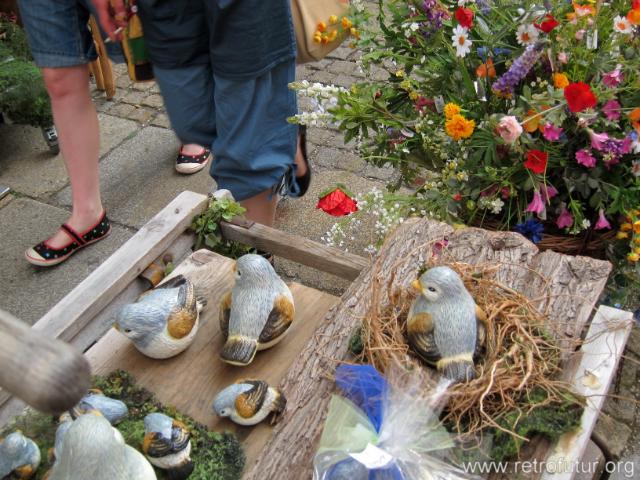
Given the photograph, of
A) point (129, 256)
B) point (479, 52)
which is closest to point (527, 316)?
point (479, 52)

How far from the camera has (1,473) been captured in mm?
1375

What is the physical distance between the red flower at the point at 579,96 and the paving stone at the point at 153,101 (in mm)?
2875

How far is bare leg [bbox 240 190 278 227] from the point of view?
2.47 metres

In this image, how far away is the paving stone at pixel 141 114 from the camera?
12.3ft

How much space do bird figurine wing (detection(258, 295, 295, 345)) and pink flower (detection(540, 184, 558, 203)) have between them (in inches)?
27.8

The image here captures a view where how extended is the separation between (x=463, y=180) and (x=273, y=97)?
77 cm

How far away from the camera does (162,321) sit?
160 centimetres

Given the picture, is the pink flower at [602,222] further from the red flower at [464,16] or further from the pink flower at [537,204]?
the red flower at [464,16]

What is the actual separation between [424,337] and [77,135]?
172 cm

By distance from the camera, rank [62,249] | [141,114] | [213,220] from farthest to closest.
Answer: [141,114] < [62,249] < [213,220]

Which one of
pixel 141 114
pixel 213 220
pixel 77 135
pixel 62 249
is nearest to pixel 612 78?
pixel 213 220

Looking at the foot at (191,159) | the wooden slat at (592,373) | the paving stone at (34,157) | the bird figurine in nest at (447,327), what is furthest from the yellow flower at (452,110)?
the paving stone at (34,157)

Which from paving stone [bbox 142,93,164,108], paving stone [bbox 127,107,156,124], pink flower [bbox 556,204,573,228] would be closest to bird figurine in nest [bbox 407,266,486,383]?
pink flower [bbox 556,204,573,228]

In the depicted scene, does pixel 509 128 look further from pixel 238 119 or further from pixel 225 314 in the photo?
pixel 238 119
